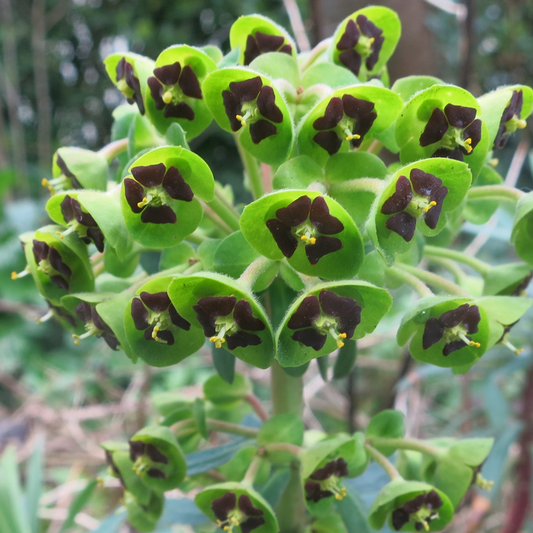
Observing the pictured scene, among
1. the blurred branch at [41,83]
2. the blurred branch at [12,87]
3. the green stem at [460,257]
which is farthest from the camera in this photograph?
the blurred branch at [41,83]

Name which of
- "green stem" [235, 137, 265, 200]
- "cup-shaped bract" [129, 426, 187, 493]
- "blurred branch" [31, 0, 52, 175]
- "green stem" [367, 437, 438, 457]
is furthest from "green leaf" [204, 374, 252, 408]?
"blurred branch" [31, 0, 52, 175]

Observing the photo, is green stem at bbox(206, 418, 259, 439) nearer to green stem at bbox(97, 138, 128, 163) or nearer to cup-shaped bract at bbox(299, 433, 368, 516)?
cup-shaped bract at bbox(299, 433, 368, 516)

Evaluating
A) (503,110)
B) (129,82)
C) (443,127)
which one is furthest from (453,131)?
(129,82)

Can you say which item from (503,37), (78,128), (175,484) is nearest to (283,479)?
(175,484)

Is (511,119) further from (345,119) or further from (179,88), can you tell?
(179,88)

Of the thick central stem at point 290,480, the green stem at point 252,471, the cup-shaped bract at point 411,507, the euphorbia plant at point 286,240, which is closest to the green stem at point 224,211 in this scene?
the euphorbia plant at point 286,240

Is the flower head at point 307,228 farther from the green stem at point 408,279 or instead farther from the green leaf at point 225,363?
the green leaf at point 225,363
